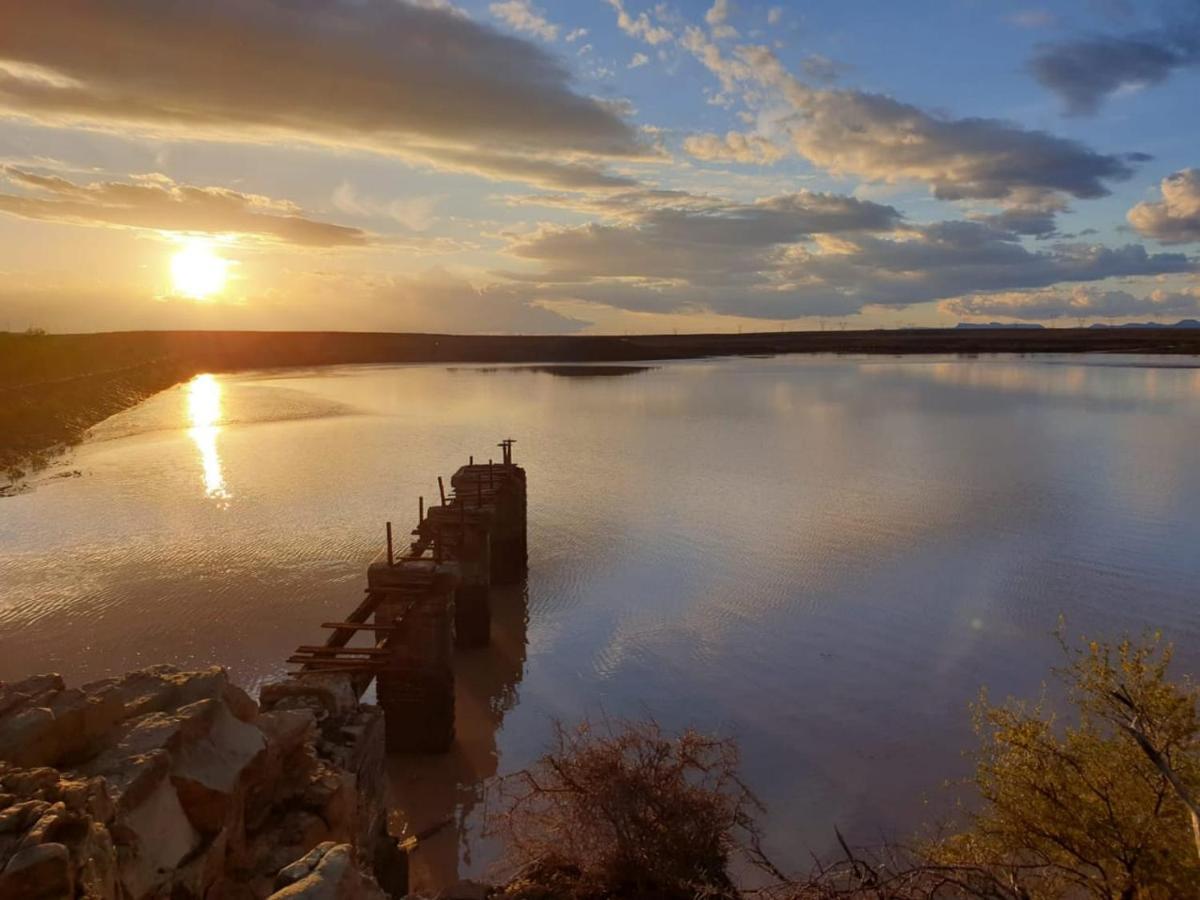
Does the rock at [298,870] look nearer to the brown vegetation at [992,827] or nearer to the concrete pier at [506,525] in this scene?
the brown vegetation at [992,827]

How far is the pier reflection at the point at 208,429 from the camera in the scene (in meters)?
33.6

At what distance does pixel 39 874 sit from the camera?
4.68 metres

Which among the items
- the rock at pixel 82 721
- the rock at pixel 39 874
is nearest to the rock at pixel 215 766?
the rock at pixel 82 721

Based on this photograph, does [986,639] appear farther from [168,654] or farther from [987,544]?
[168,654]

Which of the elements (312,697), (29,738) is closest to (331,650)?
(312,697)

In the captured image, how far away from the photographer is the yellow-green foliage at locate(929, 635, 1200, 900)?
320 inches

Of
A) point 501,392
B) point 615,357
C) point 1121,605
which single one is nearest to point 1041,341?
point 615,357

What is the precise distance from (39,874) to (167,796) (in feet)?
5.85

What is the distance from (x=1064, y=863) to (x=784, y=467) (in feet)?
95.8

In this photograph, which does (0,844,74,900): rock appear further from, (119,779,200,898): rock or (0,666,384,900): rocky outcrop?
(119,779,200,898): rock

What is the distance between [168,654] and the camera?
16938 millimetres

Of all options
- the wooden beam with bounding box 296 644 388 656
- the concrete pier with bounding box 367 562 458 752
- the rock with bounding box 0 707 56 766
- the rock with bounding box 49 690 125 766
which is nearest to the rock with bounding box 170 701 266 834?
the rock with bounding box 49 690 125 766

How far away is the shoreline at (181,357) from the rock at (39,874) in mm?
34524

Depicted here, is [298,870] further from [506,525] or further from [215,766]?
[506,525]
